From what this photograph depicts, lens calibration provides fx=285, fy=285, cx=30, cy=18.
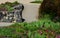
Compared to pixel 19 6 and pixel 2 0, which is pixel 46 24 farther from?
pixel 2 0

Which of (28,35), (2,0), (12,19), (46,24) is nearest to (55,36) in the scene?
(28,35)

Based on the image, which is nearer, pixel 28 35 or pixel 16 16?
pixel 28 35

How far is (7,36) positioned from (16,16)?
3.94 m

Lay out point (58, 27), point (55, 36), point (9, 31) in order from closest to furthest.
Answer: point (55, 36) → point (9, 31) → point (58, 27)

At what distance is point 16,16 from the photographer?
11422mm

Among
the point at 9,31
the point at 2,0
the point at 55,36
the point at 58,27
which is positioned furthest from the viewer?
the point at 2,0

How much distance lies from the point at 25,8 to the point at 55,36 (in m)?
4.83

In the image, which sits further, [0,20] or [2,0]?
[2,0]

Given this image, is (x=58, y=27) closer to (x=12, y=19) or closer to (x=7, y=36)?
(x=7, y=36)

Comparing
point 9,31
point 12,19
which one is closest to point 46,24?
point 9,31

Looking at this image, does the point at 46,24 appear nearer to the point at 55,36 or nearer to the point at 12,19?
the point at 55,36

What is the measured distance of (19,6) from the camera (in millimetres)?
11734

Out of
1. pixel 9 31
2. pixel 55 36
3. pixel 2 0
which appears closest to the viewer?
pixel 55 36

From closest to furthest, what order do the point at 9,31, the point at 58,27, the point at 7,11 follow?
1. the point at 9,31
2. the point at 58,27
3. the point at 7,11
